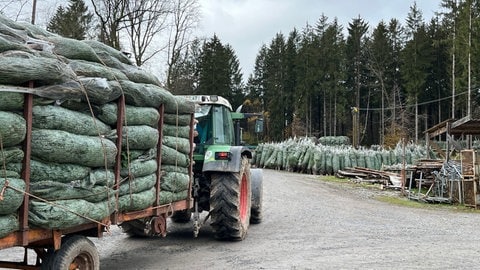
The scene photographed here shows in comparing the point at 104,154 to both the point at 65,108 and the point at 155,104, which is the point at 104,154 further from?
the point at 155,104

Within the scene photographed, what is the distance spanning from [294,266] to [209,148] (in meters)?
2.76

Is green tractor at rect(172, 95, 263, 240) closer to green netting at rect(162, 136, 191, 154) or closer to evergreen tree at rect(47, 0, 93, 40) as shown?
green netting at rect(162, 136, 191, 154)

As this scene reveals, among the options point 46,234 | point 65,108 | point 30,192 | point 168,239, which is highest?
point 65,108

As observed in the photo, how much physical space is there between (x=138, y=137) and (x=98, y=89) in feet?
3.35

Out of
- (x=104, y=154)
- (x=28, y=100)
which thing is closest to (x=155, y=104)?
(x=104, y=154)

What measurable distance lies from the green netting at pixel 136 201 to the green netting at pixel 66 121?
88 centimetres

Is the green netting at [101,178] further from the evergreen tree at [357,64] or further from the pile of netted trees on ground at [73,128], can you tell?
the evergreen tree at [357,64]

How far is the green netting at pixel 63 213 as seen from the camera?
4.27 m

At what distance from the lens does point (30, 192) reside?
4215mm

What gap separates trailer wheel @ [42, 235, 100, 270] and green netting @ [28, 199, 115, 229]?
275mm

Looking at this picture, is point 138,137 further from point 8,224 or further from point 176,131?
point 8,224

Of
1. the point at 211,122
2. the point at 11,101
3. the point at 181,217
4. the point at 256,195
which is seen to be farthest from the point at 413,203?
the point at 11,101

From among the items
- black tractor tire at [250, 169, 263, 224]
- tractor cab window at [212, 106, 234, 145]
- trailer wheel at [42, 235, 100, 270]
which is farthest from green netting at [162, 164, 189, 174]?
black tractor tire at [250, 169, 263, 224]

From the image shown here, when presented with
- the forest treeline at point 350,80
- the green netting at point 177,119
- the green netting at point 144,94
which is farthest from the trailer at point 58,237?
the forest treeline at point 350,80
